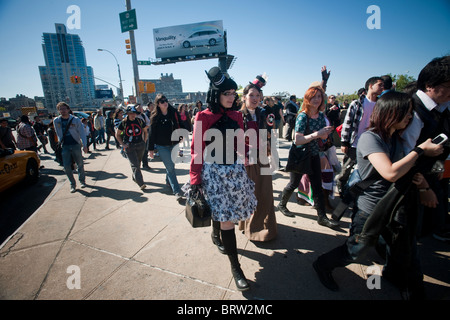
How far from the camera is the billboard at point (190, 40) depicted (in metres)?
29.6

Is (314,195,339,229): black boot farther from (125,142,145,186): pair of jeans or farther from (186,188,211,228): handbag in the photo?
(125,142,145,186): pair of jeans

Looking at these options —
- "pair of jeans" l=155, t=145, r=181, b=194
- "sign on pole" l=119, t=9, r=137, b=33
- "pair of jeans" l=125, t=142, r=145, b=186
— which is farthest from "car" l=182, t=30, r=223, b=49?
"pair of jeans" l=155, t=145, r=181, b=194

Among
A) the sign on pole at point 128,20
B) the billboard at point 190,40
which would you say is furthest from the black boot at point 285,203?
the billboard at point 190,40

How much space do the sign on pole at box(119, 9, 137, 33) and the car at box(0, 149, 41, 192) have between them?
994 centimetres

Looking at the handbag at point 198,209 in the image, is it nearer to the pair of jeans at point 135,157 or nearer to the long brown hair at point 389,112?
the long brown hair at point 389,112

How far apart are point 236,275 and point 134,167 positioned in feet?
12.1

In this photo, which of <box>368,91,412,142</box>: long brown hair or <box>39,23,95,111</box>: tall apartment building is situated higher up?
<box>39,23,95,111</box>: tall apartment building

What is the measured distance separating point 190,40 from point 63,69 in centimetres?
10292

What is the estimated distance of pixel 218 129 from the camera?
1938 millimetres

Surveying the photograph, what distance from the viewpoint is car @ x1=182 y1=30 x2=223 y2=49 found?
29.6 meters

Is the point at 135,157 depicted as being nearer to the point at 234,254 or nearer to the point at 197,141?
the point at 197,141

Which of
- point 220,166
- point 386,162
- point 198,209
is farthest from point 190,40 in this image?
point 386,162

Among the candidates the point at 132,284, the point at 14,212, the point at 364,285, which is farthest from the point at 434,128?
the point at 14,212
